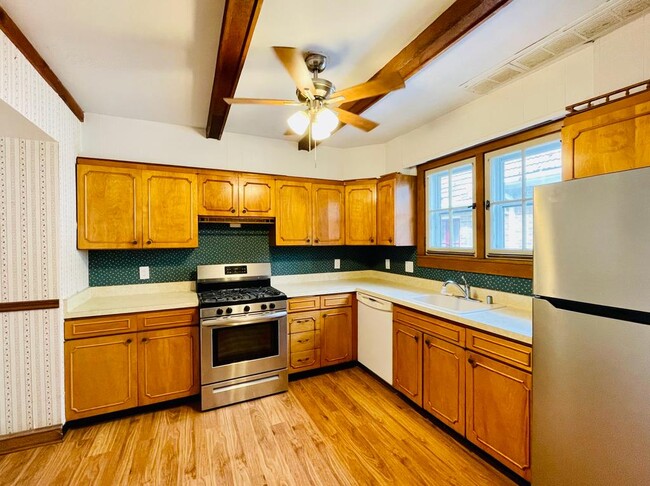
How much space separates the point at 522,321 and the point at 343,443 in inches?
57.4

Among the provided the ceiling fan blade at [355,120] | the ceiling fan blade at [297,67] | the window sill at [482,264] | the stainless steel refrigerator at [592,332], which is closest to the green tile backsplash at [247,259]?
the window sill at [482,264]

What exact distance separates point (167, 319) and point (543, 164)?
3163mm

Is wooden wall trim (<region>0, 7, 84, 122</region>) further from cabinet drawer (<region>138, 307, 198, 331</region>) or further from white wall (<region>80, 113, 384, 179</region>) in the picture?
cabinet drawer (<region>138, 307, 198, 331</region>)

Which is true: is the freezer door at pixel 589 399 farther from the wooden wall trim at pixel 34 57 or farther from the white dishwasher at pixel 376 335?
the wooden wall trim at pixel 34 57

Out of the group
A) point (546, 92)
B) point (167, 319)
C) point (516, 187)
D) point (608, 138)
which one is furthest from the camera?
point (167, 319)

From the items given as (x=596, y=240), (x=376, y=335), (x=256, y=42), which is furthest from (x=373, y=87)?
(x=376, y=335)

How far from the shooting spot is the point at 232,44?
5.39 ft

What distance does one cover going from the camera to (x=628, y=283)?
1.14m

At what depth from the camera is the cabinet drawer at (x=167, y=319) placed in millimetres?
2436

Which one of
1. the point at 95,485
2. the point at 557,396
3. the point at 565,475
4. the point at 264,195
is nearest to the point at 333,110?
the point at 264,195

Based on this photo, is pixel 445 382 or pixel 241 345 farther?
pixel 241 345

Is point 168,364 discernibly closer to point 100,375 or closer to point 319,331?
point 100,375

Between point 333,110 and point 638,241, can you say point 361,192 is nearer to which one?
point 333,110

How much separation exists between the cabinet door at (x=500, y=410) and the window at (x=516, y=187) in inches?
38.0
